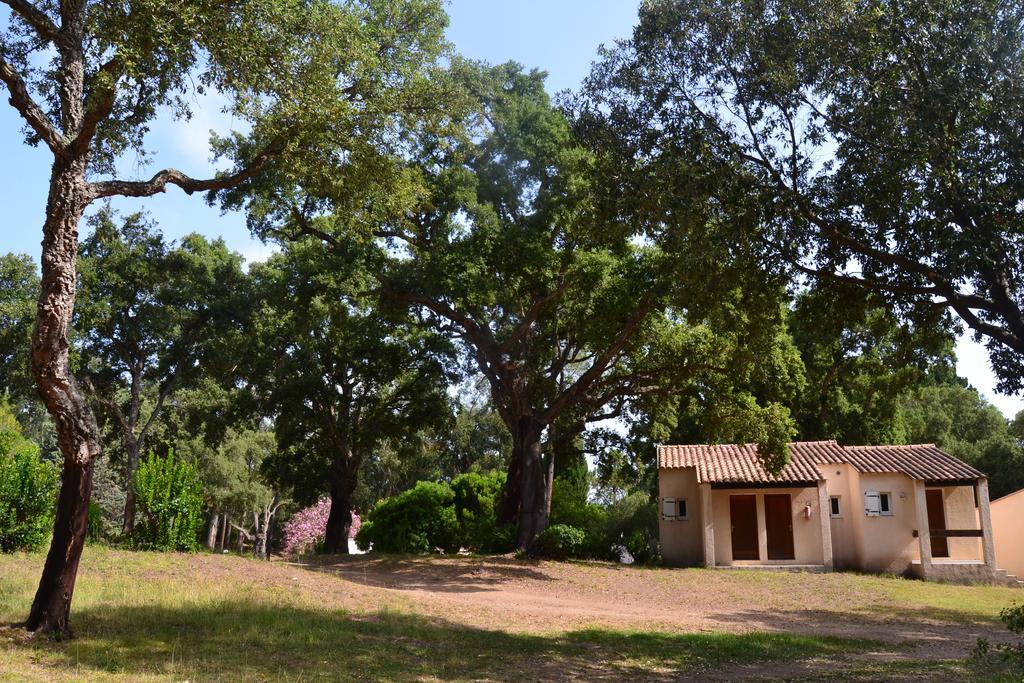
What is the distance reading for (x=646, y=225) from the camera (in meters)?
12.5

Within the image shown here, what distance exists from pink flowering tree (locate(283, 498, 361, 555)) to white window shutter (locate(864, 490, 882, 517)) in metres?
28.0

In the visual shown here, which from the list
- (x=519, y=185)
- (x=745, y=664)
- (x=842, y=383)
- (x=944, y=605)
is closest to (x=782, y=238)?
(x=745, y=664)

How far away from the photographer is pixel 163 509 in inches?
640

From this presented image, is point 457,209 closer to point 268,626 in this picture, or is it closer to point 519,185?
point 519,185

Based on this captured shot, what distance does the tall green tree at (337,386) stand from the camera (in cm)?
2800

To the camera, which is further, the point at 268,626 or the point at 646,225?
the point at 646,225

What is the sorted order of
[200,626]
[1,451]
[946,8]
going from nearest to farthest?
[946,8]
[200,626]
[1,451]

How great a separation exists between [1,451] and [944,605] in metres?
20.9

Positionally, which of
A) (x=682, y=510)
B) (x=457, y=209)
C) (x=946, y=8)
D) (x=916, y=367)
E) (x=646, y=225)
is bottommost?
(x=682, y=510)

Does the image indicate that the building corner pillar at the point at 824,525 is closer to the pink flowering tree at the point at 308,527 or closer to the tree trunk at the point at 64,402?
the tree trunk at the point at 64,402

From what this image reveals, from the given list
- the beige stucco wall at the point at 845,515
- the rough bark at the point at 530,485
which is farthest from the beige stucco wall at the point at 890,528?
the rough bark at the point at 530,485

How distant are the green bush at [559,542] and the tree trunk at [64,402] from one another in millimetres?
16090

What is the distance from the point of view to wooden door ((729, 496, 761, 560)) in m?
29.1

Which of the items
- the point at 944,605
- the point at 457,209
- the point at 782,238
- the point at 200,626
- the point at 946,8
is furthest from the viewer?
the point at 457,209
